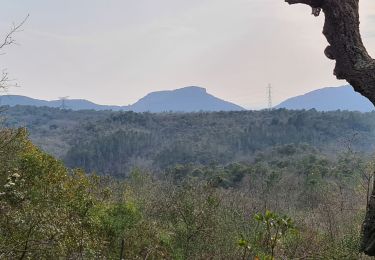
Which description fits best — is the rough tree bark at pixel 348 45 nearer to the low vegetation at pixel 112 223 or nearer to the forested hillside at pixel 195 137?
the low vegetation at pixel 112 223

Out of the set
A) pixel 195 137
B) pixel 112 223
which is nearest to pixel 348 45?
pixel 112 223

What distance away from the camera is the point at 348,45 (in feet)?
18.9

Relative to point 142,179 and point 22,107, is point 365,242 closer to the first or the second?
point 142,179

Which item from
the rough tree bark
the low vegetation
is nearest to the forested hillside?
the low vegetation

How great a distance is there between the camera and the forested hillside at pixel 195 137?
83.0 m

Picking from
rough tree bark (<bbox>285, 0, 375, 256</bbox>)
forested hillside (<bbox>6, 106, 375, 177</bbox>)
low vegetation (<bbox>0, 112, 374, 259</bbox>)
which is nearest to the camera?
rough tree bark (<bbox>285, 0, 375, 256</bbox>)

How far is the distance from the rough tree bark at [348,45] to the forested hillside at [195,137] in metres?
70.8

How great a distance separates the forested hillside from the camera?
83000mm

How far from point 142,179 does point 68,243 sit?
23416 mm

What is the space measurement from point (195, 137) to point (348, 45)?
290 feet

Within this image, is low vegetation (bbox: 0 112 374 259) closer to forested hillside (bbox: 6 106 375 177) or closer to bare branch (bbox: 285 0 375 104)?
bare branch (bbox: 285 0 375 104)

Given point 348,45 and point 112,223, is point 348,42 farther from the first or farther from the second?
point 112,223

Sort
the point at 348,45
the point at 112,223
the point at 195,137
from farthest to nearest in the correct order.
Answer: the point at 195,137 → the point at 112,223 → the point at 348,45

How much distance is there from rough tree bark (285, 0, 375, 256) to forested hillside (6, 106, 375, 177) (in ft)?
232
